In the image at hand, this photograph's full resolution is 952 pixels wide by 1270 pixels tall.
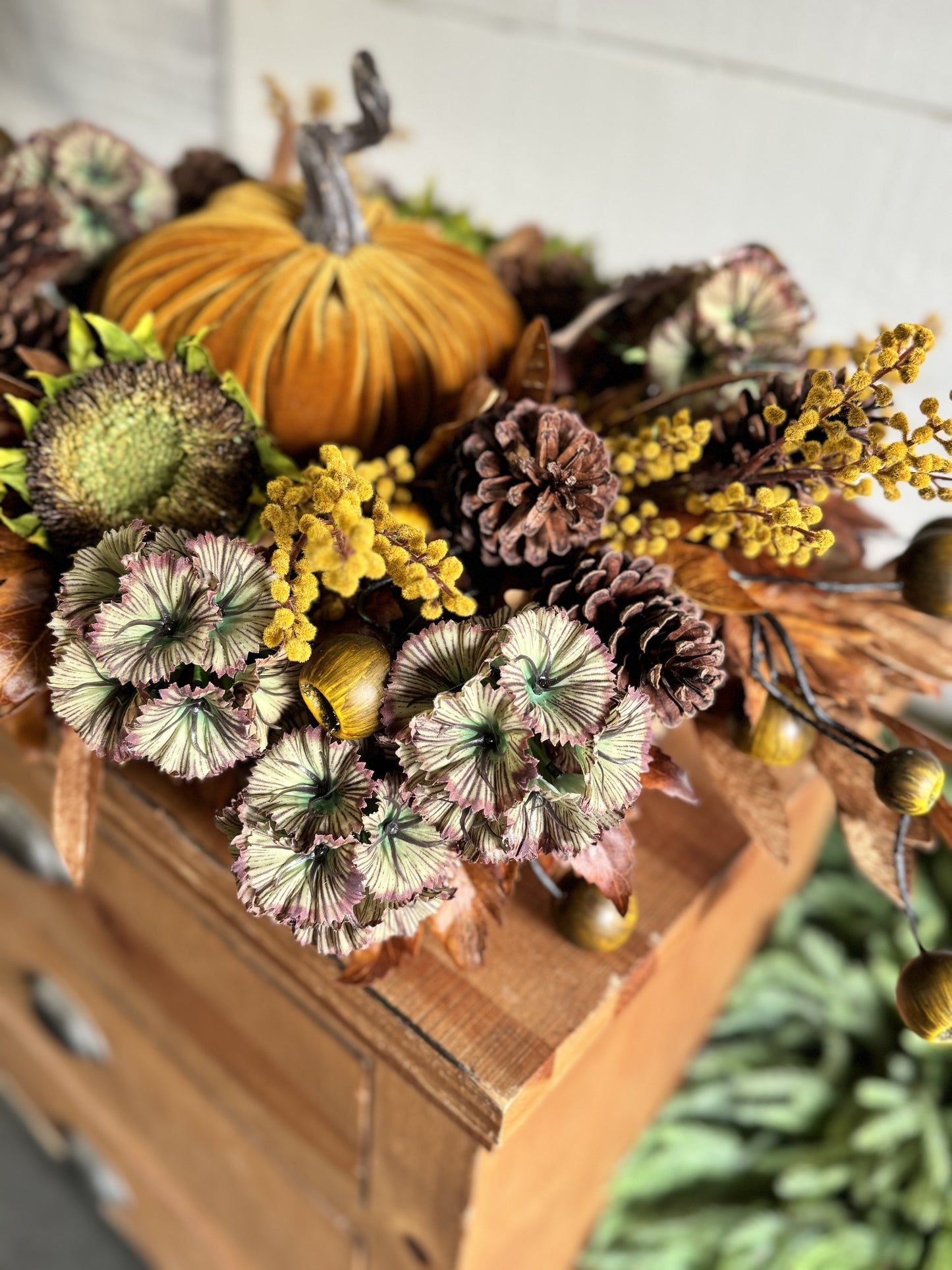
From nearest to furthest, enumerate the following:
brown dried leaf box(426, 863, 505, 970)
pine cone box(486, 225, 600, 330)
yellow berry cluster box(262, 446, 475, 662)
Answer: yellow berry cluster box(262, 446, 475, 662) < brown dried leaf box(426, 863, 505, 970) < pine cone box(486, 225, 600, 330)

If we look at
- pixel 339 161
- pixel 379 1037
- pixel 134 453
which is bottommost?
pixel 379 1037

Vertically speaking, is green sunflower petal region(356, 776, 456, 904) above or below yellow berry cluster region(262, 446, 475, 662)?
below

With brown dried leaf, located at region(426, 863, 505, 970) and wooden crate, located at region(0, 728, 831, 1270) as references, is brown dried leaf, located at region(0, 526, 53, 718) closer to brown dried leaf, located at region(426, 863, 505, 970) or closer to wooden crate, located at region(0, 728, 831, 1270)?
wooden crate, located at region(0, 728, 831, 1270)

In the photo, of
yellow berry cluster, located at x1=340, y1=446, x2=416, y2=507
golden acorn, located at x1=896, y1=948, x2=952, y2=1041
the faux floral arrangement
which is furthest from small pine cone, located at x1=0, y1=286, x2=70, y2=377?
golden acorn, located at x1=896, y1=948, x2=952, y2=1041

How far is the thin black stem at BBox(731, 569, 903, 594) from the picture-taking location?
470mm

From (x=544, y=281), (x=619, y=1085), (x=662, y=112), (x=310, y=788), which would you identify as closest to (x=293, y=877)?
(x=310, y=788)

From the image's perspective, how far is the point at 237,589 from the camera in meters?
0.36

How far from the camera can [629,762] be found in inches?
13.6

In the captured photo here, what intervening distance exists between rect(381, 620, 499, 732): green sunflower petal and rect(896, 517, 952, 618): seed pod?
234 mm

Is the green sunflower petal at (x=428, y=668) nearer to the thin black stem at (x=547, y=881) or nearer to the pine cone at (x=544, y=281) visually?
the thin black stem at (x=547, y=881)

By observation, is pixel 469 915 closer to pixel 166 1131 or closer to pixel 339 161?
pixel 339 161

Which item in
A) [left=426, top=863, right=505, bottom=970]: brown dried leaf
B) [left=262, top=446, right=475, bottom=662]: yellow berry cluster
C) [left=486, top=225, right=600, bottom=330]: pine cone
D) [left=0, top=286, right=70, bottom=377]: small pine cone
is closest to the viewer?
[left=262, top=446, right=475, bottom=662]: yellow berry cluster

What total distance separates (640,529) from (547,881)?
0.58 feet

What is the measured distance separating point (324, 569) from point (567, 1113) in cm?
40
